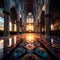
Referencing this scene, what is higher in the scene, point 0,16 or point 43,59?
point 0,16

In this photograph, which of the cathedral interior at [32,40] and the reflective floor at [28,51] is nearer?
the reflective floor at [28,51]

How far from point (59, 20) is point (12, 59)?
2188 centimetres

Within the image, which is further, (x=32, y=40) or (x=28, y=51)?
(x=32, y=40)

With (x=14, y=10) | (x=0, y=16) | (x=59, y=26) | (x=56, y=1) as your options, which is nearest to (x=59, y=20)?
(x=59, y=26)

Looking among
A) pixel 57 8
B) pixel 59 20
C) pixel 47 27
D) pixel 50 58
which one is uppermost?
pixel 57 8

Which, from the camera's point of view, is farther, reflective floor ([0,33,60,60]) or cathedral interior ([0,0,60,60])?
cathedral interior ([0,0,60,60])

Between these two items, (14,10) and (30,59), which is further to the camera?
(14,10)

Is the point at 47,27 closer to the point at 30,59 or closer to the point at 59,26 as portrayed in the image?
the point at 59,26

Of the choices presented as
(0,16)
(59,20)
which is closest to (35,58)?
(59,20)

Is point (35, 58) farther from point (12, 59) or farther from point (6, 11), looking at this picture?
point (6, 11)

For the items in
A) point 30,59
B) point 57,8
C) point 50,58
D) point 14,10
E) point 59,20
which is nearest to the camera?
point 30,59

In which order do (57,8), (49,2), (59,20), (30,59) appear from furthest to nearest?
(59,20) < (57,8) < (49,2) < (30,59)

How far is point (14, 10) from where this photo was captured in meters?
27.4

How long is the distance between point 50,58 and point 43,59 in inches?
10.2
